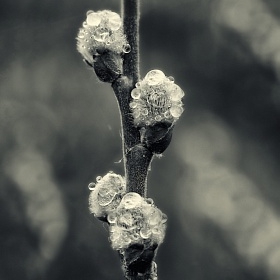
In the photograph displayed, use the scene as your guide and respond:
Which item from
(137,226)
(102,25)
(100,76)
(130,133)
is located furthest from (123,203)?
(102,25)

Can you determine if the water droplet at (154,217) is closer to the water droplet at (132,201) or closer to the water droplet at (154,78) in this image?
the water droplet at (132,201)

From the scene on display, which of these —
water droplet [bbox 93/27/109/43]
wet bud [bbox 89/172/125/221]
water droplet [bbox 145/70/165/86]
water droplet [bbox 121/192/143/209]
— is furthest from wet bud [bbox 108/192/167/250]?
water droplet [bbox 93/27/109/43]

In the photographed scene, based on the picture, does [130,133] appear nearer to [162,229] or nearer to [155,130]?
[155,130]

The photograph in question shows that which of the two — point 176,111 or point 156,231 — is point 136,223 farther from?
point 176,111

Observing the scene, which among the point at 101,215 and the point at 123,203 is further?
the point at 101,215

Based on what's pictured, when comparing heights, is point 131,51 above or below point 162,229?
above

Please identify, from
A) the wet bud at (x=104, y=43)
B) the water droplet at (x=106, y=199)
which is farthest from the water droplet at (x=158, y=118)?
the water droplet at (x=106, y=199)

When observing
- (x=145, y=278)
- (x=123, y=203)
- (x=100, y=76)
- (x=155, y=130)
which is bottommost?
(x=145, y=278)
